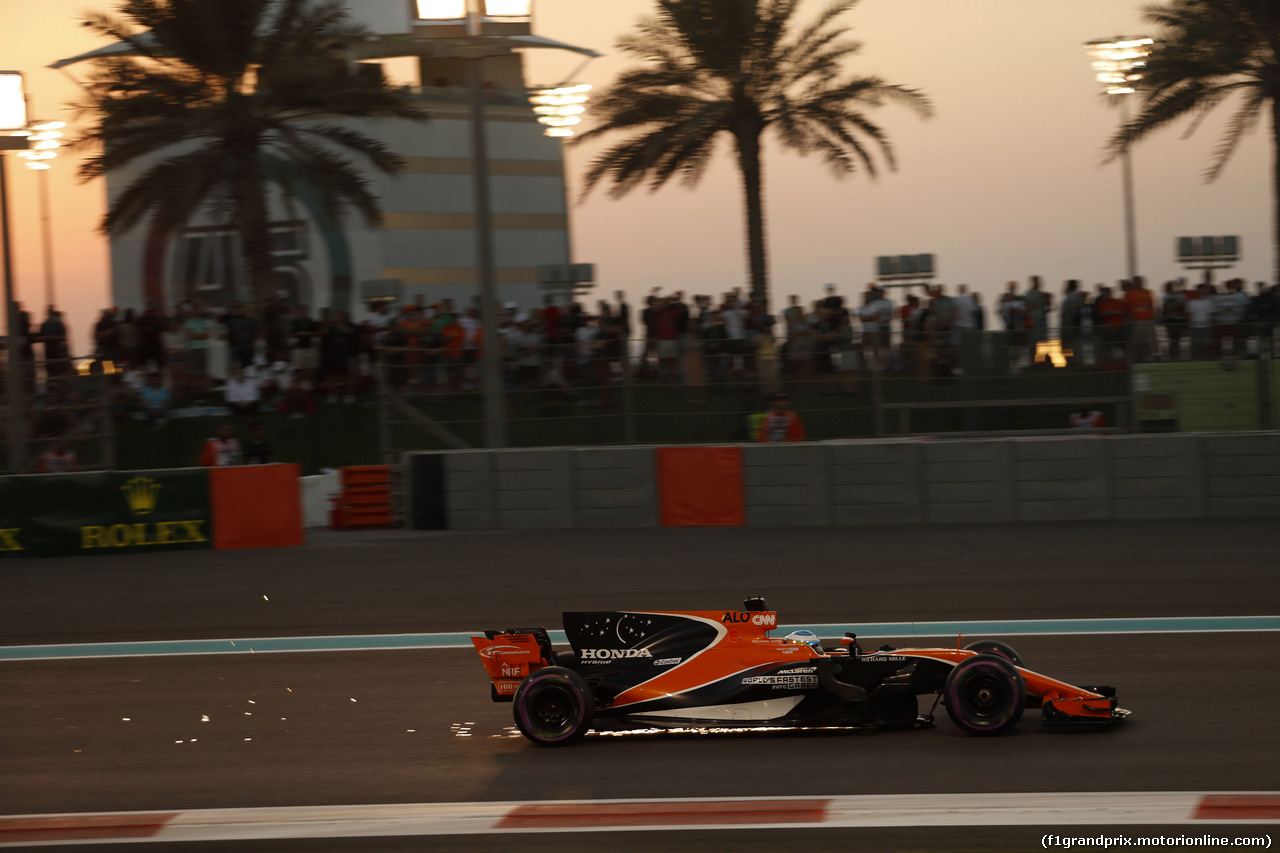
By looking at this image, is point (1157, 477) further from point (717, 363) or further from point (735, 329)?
point (735, 329)

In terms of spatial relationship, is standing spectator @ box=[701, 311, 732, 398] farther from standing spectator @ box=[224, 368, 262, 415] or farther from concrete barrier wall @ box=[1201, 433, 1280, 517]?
standing spectator @ box=[224, 368, 262, 415]

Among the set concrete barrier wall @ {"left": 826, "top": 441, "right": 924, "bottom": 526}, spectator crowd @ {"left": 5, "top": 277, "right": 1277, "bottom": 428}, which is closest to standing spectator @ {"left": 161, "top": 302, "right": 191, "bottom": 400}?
spectator crowd @ {"left": 5, "top": 277, "right": 1277, "bottom": 428}

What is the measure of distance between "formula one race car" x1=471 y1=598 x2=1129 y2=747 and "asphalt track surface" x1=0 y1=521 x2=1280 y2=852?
145 mm

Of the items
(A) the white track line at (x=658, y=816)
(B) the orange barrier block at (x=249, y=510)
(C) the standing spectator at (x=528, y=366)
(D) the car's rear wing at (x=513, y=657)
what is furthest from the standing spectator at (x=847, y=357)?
(A) the white track line at (x=658, y=816)

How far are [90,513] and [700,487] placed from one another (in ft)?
21.8

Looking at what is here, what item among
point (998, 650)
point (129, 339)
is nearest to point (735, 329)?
point (129, 339)

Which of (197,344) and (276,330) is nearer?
(197,344)

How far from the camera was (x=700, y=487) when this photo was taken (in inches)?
587

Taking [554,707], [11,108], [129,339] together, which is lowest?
[554,707]

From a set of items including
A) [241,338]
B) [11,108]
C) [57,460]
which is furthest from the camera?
[241,338]

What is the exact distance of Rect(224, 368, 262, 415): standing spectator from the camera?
60.2 feet

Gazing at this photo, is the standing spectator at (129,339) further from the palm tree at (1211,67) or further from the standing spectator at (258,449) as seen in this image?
the palm tree at (1211,67)

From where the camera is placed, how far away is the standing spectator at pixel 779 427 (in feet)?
49.4

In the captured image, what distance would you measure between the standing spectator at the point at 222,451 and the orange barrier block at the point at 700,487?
509 centimetres
